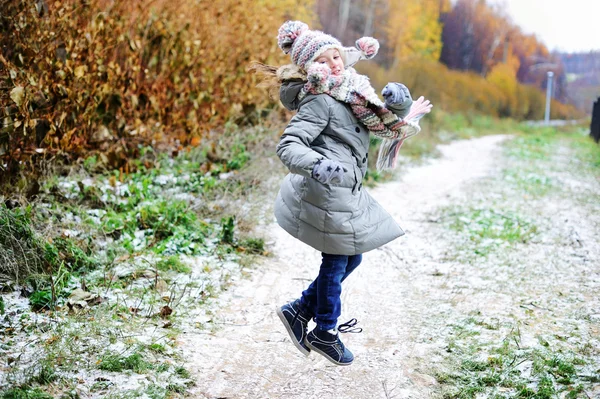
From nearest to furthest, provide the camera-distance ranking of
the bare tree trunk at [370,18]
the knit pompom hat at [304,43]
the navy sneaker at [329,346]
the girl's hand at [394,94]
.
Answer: the girl's hand at [394,94]
the knit pompom hat at [304,43]
the navy sneaker at [329,346]
the bare tree trunk at [370,18]

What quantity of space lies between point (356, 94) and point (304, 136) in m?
0.39

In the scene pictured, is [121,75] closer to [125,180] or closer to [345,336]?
[125,180]

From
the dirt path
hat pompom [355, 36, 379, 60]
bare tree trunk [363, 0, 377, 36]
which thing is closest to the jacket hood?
hat pompom [355, 36, 379, 60]

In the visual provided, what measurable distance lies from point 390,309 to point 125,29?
4.59m

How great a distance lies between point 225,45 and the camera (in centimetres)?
865

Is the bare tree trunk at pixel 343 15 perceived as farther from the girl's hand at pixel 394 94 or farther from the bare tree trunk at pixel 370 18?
the girl's hand at pixel 394 94

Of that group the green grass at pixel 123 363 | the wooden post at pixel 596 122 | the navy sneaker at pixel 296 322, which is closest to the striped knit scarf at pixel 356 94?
the navy sneaker at pixel 296 322

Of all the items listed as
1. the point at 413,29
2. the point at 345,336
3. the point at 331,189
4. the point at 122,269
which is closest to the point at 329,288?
the point at 331,189

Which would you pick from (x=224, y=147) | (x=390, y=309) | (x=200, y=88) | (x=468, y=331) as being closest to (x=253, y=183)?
(x=224, y=147)

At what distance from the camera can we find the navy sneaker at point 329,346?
3332mm

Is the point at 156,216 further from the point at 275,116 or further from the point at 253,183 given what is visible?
the point at 275,116

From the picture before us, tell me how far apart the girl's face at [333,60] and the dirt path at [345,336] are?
5.59ft

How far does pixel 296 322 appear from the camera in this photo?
136 inches

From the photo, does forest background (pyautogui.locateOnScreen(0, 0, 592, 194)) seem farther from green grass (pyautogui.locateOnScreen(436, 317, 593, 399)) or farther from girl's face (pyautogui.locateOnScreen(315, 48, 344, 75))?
green grass (pyautogui.locateOnScreen(436, 317, 593, 399))
